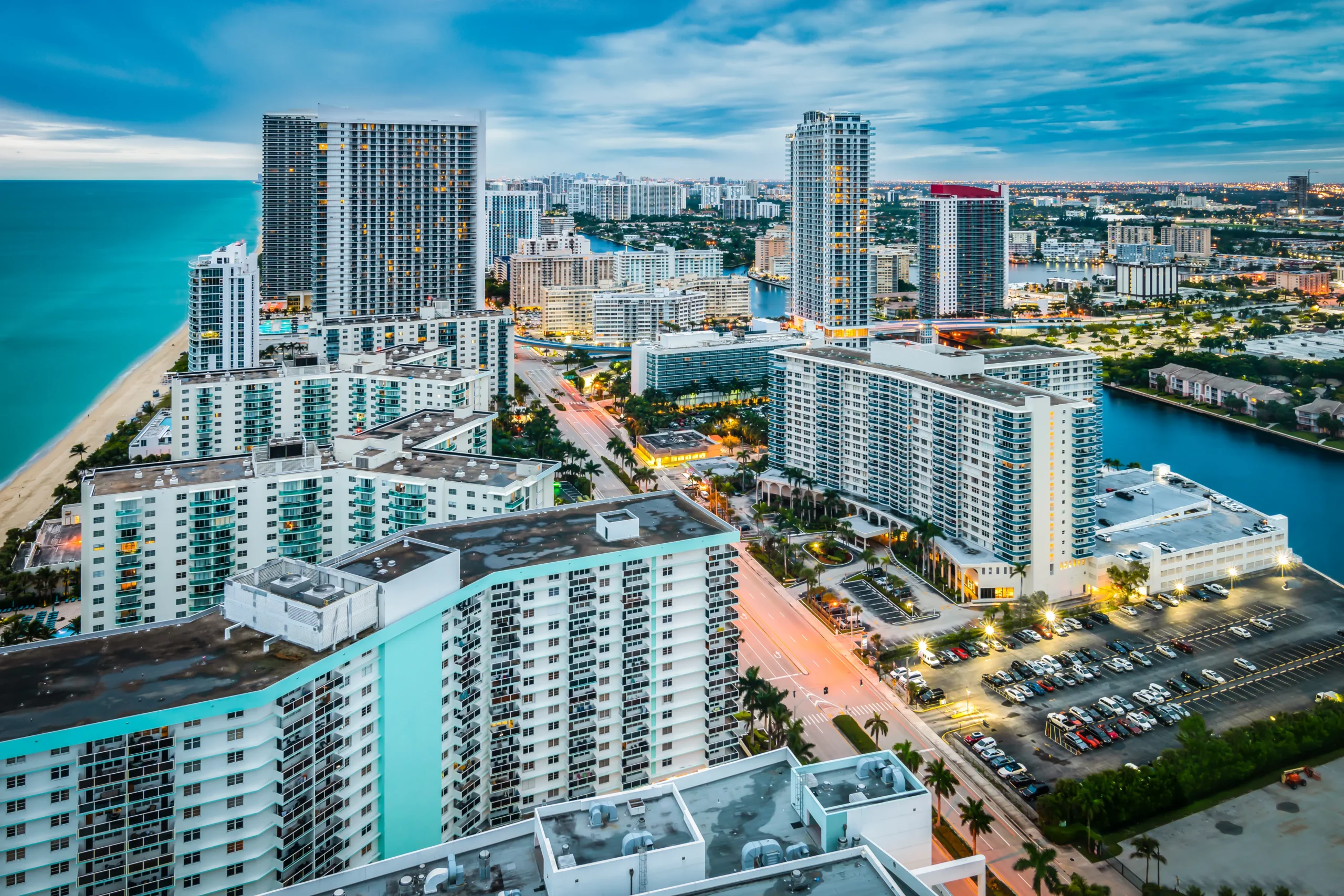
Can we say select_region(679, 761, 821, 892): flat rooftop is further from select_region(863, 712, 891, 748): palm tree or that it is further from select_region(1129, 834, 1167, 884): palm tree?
select_region(863, 712, 891, 748): palm tree

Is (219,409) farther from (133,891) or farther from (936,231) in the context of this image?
(936,231)

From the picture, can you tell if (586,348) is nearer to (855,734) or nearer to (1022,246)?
(855,734)

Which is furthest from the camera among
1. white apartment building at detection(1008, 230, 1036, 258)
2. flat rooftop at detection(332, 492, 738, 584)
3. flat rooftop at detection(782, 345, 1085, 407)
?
white apartment building at detection(1008, 230, 1036, 258)

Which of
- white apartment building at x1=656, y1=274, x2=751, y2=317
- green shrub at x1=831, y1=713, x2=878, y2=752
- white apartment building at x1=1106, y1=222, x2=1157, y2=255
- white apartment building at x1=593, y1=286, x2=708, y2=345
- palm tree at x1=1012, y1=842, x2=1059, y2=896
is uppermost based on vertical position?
white apartment building at x1=1106, y1=222, x2=1157, y2=255

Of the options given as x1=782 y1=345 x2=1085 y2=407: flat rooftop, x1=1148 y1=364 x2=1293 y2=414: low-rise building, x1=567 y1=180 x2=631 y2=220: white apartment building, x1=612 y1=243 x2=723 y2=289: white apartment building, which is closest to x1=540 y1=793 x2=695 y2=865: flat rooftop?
x1=782 y1=345 x2=1085 y2=407: flat rooftop

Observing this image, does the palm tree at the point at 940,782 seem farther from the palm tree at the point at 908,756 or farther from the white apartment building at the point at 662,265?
the white apartment building at the point at 662,265

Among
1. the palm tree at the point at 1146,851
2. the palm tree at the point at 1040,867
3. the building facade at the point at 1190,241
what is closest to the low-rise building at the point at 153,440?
the palm tree at the point at 1040,867
